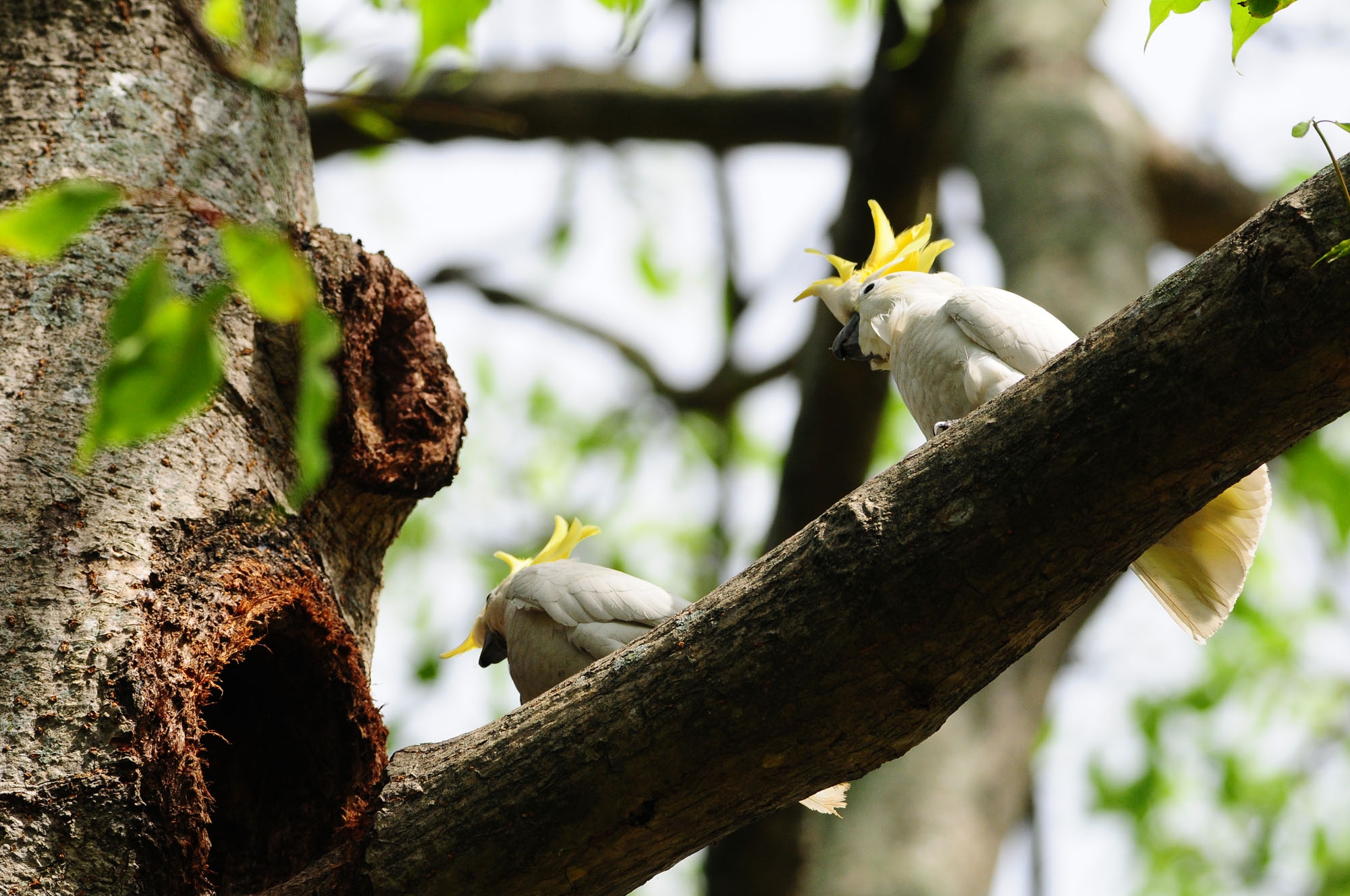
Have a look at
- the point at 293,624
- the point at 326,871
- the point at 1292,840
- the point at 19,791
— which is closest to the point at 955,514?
the point at 326,871

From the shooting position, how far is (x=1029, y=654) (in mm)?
3533

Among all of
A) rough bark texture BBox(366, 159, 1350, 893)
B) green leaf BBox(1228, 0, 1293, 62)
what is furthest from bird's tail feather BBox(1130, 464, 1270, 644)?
green leaf BBox(1228, 0, 1293, 62)

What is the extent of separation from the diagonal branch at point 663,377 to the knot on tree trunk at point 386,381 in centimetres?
350

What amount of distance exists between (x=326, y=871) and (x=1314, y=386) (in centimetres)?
169

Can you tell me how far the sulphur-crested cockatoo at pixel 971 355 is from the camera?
7.25ft

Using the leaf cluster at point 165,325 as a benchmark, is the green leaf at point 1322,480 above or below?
above

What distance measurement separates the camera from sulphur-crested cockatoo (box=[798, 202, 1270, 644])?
221 cm

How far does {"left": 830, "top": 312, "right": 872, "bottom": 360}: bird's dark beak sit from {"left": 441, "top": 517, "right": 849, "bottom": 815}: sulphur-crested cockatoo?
870 mm

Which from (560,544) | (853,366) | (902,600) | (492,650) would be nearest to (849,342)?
(853,366)

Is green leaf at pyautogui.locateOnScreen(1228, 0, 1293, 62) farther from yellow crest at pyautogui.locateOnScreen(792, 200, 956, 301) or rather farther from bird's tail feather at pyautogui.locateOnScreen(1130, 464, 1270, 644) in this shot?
yellow crest at pyautogui.locateOnScreen(792, 200, 956, 301)

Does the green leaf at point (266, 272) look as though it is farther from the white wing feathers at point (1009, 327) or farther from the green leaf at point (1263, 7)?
the white wing feathers at point (1009, 327)

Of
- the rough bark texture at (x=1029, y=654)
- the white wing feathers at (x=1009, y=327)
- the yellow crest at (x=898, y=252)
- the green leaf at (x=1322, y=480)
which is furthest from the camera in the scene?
the green leaf at (x=1322, y=480)

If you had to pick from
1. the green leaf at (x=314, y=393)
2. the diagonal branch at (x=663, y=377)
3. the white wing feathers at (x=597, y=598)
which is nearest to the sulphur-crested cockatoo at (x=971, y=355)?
the white wing feathers at (x=597, y=598)

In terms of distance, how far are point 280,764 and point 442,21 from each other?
1619 millimetres
